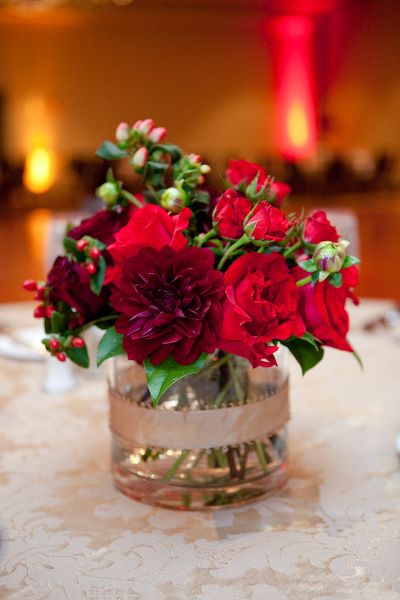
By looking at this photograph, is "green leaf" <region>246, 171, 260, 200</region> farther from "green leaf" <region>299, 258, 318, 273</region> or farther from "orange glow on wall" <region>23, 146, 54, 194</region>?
"orange glow on wall" <region>23, 146, 54, 194</region>

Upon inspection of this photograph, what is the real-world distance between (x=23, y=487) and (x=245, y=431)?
1.05 ft

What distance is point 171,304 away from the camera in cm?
80

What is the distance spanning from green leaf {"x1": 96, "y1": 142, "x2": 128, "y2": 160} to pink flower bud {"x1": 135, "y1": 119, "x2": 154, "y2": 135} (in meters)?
0.04

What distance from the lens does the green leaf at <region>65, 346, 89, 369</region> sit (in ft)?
3.10

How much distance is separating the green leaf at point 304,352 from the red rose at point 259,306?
67mm

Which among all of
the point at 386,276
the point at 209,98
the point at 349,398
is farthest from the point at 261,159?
the point at 349,398

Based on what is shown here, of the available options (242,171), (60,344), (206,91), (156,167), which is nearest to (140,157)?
(156,167)

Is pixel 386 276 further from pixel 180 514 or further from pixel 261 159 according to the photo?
pixel 261 159

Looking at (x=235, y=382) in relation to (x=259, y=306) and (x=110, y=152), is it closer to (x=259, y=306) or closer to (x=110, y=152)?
(x=259, y=306)

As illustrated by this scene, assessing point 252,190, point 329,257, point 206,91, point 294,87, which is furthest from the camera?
point 294,87

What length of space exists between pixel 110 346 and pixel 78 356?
0.09 meters

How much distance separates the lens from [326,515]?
96 cm

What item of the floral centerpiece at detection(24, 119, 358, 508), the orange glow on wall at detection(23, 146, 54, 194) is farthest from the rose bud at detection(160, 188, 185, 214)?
Answer: the orange glow on wall at detection(23, 146, 54, 194)

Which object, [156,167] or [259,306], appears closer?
[259,306]
